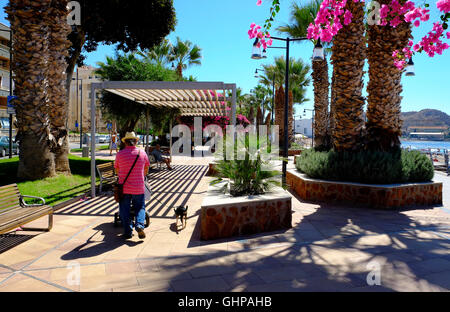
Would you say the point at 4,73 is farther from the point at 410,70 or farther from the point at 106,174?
the point at 410,70

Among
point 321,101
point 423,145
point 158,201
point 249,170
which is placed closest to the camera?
point 249,170

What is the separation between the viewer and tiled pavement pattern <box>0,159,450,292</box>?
3.13 m

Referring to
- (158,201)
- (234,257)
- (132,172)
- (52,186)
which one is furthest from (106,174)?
(234,257)

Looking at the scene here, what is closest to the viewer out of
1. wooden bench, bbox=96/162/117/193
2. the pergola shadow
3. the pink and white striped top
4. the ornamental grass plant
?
the pink and white striped top

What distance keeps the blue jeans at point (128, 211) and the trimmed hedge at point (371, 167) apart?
16.4 ft

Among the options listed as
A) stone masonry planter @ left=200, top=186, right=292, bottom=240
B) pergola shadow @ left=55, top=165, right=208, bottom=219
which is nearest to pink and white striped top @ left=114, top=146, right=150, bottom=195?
stone masonry planter @ left=200, top=186, right=292, bottom=240

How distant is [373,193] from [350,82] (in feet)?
10.6

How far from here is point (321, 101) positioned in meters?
17.0

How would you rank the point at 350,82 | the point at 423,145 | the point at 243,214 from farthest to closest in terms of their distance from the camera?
the point at 423,145
the point at 350,82
the point at 243,214

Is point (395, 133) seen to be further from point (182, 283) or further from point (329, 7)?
point (182, 283)

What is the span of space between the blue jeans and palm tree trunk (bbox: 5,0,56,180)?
4.60 m

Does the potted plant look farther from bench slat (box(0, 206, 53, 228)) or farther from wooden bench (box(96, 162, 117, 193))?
wooden bench (box(96, 162, 117, 193))

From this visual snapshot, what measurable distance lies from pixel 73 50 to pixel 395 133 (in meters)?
14.0

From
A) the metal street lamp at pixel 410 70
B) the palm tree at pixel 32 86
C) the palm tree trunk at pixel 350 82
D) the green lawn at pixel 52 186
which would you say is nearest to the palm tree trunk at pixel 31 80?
the palm tree at pixel 32 86
